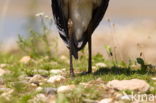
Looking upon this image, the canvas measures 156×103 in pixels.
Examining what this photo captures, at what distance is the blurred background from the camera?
33.6ft

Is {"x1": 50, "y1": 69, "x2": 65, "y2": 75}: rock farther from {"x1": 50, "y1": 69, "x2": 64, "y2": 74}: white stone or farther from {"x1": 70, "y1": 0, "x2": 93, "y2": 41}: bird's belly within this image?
{"x1": 70, "y1": 0, "x2": 93, "y2": 41}: bird's belly

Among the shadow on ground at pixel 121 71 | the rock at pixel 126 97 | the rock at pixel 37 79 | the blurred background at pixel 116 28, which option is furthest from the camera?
the blurred background at pixel 116 28

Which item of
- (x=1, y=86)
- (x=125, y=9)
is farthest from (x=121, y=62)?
(x=125, y=9)

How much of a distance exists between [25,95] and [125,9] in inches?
548

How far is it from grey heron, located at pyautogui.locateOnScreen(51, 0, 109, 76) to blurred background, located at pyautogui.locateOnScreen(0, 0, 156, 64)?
0.48 meters

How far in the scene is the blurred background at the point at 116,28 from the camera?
403 inches

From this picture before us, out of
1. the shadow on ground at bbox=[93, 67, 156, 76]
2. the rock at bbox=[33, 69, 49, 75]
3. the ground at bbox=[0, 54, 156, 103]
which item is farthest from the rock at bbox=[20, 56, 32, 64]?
the shadow on ground at bbox=[93, 67, 156, 76]

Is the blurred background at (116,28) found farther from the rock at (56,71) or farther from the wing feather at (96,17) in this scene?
the rock at (56,71)

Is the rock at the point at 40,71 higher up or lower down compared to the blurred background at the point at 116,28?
lower down

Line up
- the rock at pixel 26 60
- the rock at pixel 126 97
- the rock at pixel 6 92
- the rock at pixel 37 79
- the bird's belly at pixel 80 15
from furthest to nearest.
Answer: the rock at pixel 26 60
the bird's belly at pixel 80 15
the rock at pixel 37 79
the rock at pixel 6 92
the rock at pixel 126 97

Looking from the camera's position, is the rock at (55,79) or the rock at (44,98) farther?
the rock at (55,79)

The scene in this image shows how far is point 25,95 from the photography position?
6.89 metres

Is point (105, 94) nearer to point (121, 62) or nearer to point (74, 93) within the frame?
point (74, 93)

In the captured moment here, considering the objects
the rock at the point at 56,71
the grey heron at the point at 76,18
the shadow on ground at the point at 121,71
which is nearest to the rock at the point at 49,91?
the grey heron at the point at 76,18
